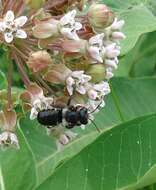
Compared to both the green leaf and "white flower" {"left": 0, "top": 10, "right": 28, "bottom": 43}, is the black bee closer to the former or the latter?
"white flower" {"left": 0, "top": 10, "right": 28, "bottom": 43}

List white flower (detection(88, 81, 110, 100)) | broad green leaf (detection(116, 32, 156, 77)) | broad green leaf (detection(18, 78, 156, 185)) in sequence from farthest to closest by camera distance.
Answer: broad green leaf (detection(116, 32, 156, 77)) < broad green leaf (detection(18, 78, 156, 185)) < white flower (detection(88, 81, 110, 100))

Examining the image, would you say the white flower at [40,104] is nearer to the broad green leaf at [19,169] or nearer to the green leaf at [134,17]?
the broad green leaf at [19,169]

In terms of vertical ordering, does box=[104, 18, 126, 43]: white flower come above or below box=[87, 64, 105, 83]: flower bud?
above

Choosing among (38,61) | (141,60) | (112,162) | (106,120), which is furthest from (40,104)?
(141,60)

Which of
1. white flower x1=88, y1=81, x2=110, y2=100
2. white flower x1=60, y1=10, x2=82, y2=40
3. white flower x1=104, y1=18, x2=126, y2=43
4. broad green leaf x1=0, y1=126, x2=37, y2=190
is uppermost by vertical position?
white flower x1=60, y1=10, x2=82, y2=40

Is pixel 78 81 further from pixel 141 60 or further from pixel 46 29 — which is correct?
pixel 141 60

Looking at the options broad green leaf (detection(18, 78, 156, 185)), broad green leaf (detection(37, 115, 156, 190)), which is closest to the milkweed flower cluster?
broad green leaf (detection(37, 115, 156, 190))

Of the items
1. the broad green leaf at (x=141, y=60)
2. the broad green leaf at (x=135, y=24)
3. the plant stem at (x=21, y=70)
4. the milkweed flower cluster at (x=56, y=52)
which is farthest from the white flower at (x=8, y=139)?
the broad green leaf at (x=141, y=60)
